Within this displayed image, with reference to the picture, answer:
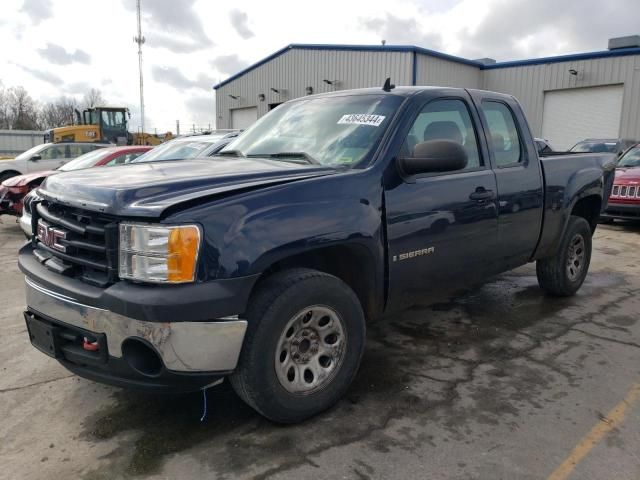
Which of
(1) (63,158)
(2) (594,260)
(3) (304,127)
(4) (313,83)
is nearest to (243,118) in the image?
(4) (313,83)

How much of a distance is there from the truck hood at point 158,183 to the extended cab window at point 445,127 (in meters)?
0.79

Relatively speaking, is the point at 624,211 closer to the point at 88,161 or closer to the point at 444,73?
the point at 88,161

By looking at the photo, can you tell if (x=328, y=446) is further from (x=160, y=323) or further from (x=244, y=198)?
(x=244, y=198)

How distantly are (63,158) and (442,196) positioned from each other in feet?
43.6

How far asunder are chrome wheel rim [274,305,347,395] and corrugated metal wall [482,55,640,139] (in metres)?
21.6

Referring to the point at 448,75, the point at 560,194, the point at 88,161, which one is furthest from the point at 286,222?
the point at 448,75

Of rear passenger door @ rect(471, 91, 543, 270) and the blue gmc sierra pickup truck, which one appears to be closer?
the blue gmc sierra pickup truck

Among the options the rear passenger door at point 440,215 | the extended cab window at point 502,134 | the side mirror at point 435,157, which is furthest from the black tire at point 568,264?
the side mirror at point 435,157

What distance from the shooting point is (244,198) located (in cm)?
264

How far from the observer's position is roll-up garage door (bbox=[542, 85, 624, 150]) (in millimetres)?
21125

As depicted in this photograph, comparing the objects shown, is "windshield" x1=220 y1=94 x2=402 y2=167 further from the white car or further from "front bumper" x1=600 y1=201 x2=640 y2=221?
the white car

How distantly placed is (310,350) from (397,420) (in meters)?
0.64

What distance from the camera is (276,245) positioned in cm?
268

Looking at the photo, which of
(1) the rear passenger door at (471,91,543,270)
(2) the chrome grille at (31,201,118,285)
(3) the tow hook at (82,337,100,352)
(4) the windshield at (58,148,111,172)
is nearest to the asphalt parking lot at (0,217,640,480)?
(3) the tow hook at (82,337,100,352)
